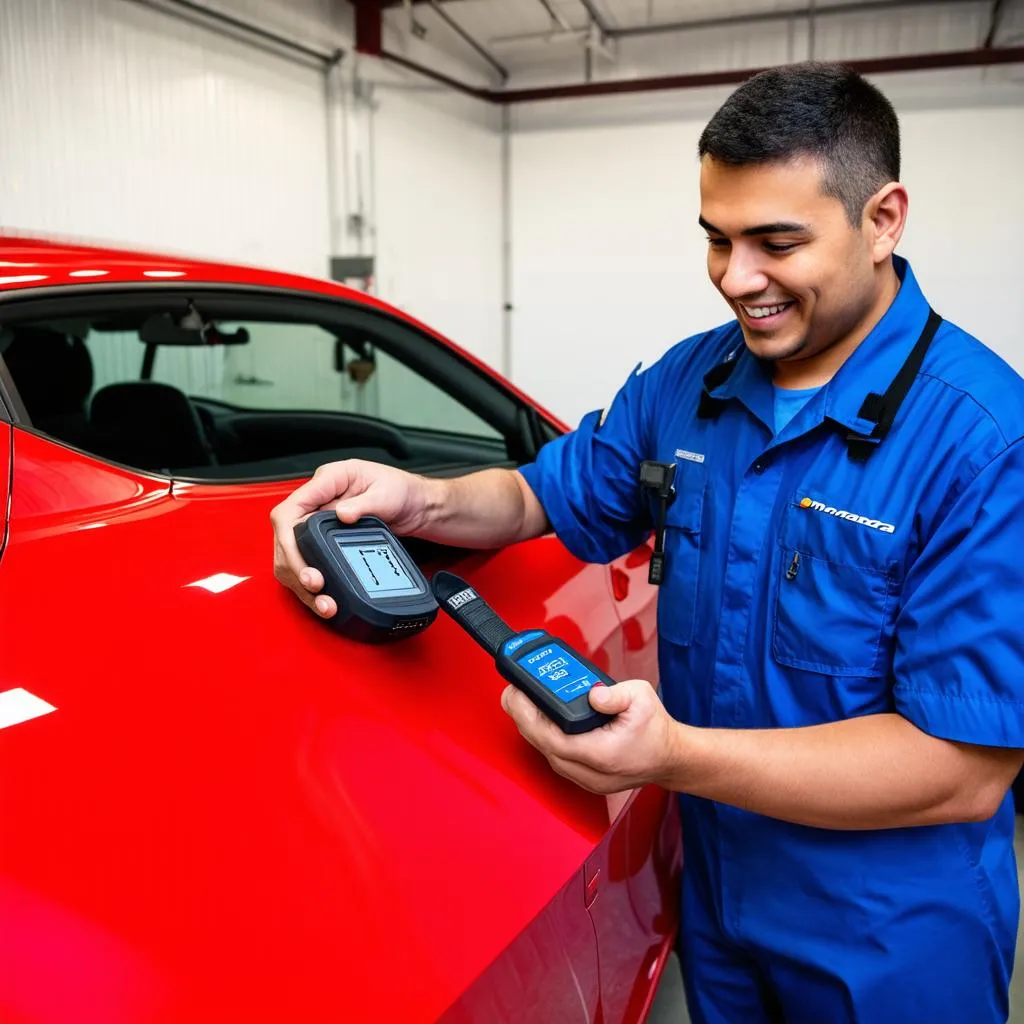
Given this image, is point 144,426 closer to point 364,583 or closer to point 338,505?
point 338,505

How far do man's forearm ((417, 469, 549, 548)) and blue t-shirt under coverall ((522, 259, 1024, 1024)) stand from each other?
229 millimetres

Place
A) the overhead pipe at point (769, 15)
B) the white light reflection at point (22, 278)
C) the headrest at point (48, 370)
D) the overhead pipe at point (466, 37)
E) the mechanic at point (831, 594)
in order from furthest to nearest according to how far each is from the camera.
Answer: the overhead pipe at point (466, 37)
the overhead pipe at point (769, 15)
the headrest at point (48, 370)
the white light reflection at point (22, 278)
the mechanic at point (831, 594)

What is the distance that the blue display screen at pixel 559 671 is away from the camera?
2.80 feet

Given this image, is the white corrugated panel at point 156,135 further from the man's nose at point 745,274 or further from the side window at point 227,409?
the man's nose at point 745,274

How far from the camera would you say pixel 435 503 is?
4.11ft

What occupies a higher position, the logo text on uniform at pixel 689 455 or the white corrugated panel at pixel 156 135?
the white corrugated panel at pixel 156 135

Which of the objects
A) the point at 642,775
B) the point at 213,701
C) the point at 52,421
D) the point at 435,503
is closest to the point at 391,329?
the point at 435,503

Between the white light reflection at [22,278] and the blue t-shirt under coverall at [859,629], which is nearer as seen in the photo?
the blue t-shirt under coverall at [859,629]

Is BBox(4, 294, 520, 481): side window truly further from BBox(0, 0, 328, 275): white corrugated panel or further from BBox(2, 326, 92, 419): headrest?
BBox(0, 0, 328, 275): white corrugated panel

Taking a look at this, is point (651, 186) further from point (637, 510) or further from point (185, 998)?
point (185, 998)

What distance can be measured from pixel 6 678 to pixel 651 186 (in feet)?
21.1

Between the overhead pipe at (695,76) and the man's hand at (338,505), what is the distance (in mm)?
4654

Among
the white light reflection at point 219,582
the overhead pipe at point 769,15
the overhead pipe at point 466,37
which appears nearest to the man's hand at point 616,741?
the white light reflection at point 219,582

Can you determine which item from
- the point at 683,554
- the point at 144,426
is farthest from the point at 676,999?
the point at 144,426
